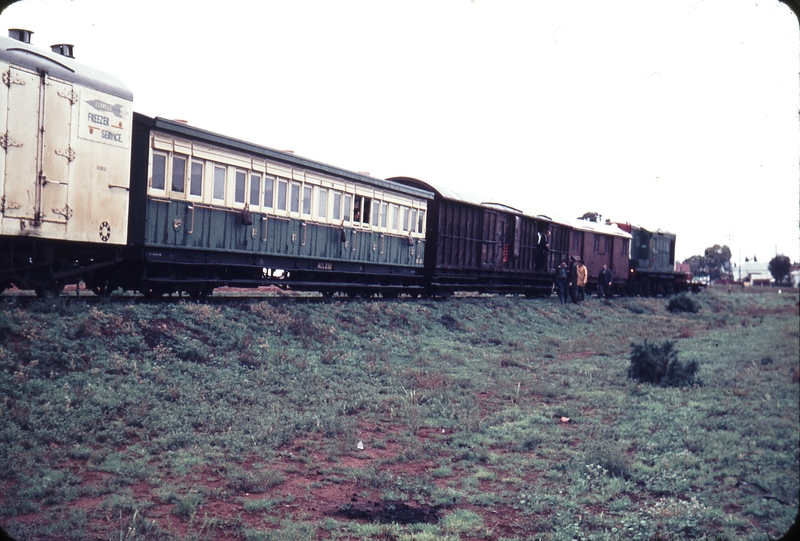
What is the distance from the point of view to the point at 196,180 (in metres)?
13.2

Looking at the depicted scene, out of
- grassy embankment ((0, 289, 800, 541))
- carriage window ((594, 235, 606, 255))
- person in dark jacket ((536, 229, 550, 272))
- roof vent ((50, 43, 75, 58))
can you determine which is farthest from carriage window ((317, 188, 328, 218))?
carriage window ((594, 235, 606, 255))

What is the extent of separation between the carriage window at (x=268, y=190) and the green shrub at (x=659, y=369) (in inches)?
364

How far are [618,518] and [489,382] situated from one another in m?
5.38

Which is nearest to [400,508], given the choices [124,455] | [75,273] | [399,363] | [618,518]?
[618,518]

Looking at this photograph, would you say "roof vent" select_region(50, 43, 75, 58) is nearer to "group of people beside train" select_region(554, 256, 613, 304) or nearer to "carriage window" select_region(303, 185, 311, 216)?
"carriage window" select_region(303, 185, 311, 216)

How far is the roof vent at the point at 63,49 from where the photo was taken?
36.4ft

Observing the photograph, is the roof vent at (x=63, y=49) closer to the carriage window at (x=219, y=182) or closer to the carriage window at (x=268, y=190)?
the carriage window at (x=219, y=182)

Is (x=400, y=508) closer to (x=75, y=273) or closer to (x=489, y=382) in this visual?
(x=489, y=382)

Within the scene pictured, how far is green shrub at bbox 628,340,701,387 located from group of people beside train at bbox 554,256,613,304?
1406 cm

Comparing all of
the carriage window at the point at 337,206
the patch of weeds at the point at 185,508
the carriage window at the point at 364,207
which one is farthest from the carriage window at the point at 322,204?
the patch of weeds at the point at 185,508

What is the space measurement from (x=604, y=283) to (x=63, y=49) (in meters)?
28.5

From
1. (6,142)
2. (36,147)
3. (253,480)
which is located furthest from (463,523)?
(36,147)

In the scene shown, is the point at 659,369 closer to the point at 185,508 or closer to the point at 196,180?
the point at 185,508

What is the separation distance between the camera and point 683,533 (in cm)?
477
